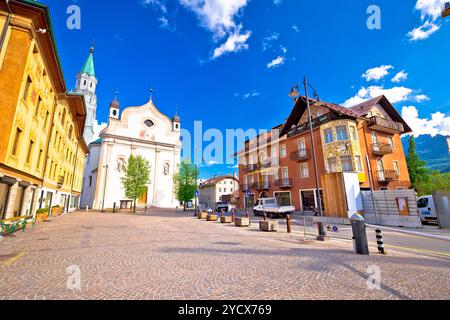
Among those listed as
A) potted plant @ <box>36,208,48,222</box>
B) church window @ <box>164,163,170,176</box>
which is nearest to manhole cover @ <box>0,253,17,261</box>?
potted plant @ <box>36,208,48,222</box>

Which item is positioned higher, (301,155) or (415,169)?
(301,155)

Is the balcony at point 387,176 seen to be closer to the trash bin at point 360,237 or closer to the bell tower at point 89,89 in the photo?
the trash bin at point 360,237

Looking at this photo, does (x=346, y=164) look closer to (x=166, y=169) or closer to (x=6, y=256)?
(x=6, y=256)

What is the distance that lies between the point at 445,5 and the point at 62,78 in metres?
37.8

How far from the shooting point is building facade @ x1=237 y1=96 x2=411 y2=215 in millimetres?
23297

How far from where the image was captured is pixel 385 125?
25188 millimetres

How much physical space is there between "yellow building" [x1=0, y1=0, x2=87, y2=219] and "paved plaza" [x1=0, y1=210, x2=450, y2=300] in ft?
22.2

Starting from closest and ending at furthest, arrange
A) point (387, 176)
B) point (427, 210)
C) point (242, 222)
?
point (242, 222) → point (427, 210) → point (387, 176)

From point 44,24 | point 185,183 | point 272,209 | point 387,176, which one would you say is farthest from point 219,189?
point 44,24

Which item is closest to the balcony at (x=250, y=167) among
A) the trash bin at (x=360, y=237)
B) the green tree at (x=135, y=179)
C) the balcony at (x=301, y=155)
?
the balcony at (x=301, y=155)

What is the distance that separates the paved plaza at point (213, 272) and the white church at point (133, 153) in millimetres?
32240

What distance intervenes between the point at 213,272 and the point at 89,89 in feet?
248
